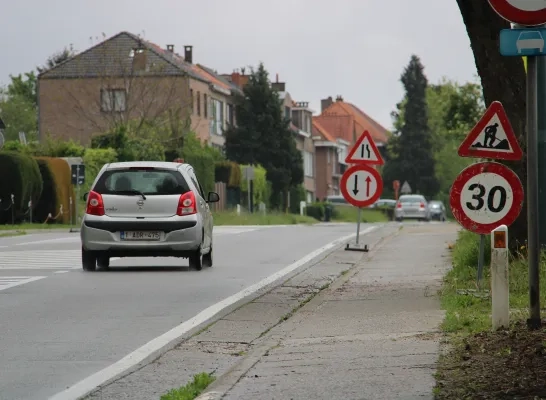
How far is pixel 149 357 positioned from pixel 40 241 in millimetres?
22427

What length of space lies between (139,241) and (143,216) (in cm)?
36

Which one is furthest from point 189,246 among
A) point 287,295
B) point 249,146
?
point 249,146

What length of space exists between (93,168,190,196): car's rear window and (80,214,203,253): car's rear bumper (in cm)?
49

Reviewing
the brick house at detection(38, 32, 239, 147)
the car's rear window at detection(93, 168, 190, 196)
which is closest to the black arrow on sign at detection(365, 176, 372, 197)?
the car's rear window at detection(93, 168, 190, 196)

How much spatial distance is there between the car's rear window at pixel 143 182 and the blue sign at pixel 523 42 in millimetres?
11881

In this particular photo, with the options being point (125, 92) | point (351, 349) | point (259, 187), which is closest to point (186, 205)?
point (351, 349)

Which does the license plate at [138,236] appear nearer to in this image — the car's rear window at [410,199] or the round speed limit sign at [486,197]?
the round speed limit sign at [486,197]

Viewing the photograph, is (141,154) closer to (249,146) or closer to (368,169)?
(249,146)

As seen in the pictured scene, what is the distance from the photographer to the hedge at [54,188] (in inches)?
1935

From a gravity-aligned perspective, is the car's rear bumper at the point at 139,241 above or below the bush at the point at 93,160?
below

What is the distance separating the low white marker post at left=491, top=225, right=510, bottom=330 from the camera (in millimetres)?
10594

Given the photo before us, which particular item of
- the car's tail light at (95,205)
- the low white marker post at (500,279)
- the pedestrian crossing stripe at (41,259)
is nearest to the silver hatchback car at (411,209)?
the pedestrian crossing stripe at (41,259)

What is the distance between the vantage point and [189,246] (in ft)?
68.8

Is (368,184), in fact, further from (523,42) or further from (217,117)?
(217,117)
